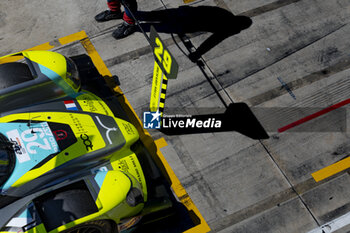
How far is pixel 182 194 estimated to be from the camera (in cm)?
704

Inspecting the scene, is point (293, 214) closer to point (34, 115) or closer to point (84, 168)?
point (84, 168)

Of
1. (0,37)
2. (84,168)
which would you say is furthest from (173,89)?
(0,37)

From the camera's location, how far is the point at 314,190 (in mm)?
7094

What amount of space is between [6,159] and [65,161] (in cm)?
82

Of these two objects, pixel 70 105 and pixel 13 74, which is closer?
pixel 70 105

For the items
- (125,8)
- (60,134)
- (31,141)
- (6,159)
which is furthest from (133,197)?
(125,8)

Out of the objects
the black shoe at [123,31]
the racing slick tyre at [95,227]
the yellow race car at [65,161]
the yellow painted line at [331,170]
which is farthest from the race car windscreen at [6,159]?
the yellow painted line at [331,170]

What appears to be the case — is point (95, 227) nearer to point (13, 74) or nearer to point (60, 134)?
point (60, 134)

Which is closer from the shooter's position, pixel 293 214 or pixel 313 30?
pixel 293 214

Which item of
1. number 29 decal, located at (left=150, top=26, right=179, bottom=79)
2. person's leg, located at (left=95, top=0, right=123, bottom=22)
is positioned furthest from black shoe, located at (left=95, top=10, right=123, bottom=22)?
number 29 decal, located at (left=150, top=26, right=179, bottom=79)

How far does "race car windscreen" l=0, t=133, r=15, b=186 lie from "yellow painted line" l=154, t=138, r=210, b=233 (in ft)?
8.82

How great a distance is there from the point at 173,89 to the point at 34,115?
2.99m

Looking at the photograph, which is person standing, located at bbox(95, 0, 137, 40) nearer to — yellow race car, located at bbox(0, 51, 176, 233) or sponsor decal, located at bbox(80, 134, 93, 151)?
yellow race car, located at bbox(0, 51, 176, 233)

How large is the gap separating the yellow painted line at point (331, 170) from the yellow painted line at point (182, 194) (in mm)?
2231
